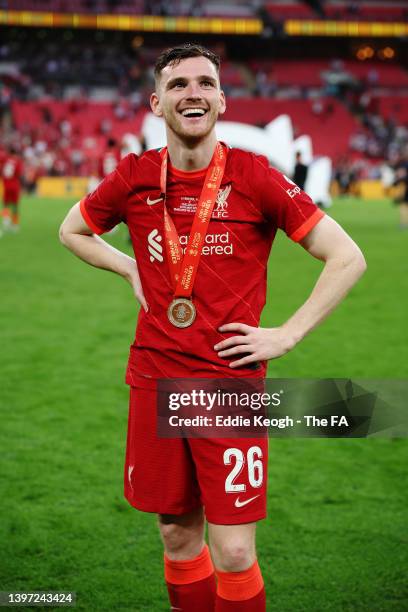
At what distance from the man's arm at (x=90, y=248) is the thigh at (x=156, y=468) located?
440mm

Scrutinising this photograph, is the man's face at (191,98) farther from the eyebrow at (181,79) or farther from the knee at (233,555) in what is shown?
the knee at (233,555)

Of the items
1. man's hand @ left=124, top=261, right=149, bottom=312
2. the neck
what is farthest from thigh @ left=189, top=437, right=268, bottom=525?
the neck

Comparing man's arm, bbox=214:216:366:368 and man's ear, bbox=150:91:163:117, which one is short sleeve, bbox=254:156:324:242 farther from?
man's ear, bbox=150:91:163:117

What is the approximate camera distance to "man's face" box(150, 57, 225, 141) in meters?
2.58

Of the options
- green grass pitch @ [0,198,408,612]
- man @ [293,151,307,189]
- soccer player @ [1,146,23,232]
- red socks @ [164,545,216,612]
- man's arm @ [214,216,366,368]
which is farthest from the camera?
man @ [293,151,307,189]

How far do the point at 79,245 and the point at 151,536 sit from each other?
1793mm

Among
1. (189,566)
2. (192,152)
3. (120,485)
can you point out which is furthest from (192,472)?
(120,485)

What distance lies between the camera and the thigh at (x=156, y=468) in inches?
106

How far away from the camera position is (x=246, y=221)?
2615 mm

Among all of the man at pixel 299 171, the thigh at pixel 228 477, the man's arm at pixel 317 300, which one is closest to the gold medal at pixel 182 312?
the man's arm at pixel 317 300

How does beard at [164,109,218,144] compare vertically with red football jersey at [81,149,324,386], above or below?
above

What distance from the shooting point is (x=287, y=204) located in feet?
8.41

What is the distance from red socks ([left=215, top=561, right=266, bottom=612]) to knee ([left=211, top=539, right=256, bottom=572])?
0.09 ft

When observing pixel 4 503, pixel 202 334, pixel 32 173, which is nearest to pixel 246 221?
pixel 202 334
